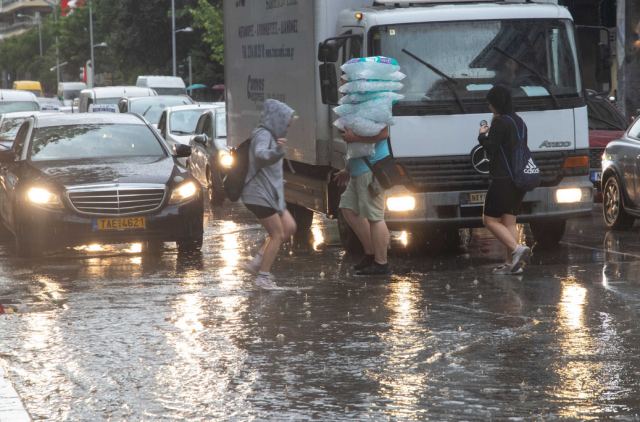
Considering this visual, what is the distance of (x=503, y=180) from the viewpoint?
42.7 ft

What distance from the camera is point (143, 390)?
777 centimetres

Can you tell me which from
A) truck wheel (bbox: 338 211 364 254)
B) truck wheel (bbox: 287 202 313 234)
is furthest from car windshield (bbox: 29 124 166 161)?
truck wheel (bbox: 287 202 313 234)

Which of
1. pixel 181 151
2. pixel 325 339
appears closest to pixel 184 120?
pixel 181 151

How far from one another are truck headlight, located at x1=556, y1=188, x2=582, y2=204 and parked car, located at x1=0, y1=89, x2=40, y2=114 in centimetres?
2218

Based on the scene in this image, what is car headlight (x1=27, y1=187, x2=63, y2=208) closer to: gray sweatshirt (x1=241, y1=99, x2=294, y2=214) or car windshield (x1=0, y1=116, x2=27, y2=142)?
gray sweatshirt (x1=241, y1=99, x2=294, y2=214)

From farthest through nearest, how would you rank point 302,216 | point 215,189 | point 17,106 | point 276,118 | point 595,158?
point 17,106 < point 215,189 < point 595,158 < point 302,216 < point 276,118

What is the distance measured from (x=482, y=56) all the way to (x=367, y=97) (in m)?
1.41

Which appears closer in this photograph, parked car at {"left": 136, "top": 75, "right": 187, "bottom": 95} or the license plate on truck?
the license plate on truck

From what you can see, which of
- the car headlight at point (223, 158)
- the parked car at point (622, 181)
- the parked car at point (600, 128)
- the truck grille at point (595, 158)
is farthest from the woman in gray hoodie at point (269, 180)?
the car headlight at point (223, 158)

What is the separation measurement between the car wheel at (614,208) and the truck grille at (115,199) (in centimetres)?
562

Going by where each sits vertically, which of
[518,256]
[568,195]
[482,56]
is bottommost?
[518,256]

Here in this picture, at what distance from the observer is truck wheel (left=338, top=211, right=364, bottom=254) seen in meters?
14.9

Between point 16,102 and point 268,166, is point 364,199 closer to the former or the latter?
point 268,166

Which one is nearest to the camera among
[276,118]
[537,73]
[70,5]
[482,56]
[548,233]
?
[276,118]
